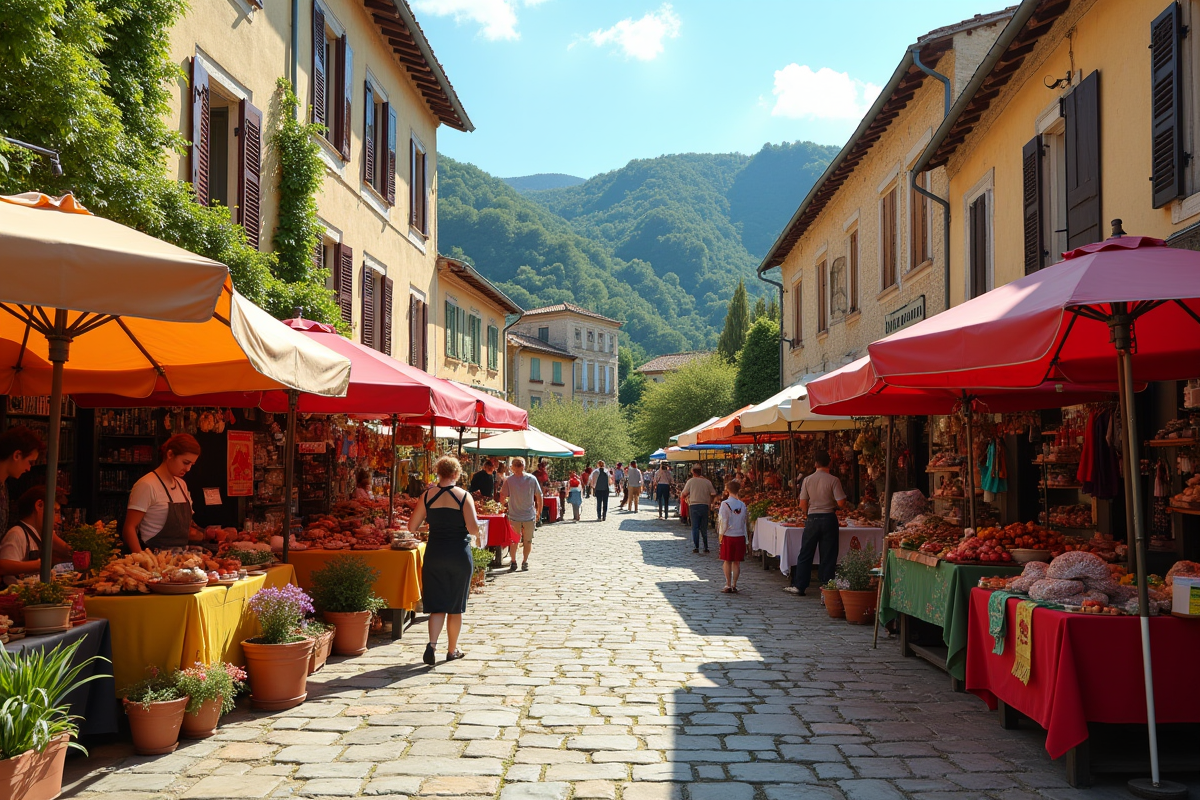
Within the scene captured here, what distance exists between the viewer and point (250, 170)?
490 inches

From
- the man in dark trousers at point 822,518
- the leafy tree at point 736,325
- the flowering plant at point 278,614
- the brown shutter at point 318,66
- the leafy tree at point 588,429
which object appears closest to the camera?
the flowering plant at point 278,614

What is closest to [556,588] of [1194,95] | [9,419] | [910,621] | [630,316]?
[910,621]

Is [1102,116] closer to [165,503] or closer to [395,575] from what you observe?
[395,575]

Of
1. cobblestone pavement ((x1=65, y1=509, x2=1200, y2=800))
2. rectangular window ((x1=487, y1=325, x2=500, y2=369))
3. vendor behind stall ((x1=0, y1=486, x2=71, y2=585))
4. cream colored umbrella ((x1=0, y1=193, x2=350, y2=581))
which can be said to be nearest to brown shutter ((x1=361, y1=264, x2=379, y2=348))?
cobblestone pavement ((x1=65, y1=509, x2=1200, y2=800))

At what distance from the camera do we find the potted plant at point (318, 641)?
6.93 m

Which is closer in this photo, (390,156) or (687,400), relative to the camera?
(390,156)

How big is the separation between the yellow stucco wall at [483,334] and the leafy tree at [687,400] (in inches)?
674

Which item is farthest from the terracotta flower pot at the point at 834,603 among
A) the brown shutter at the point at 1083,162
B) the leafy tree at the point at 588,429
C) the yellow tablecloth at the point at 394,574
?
the leafy tree at the point at 588,429

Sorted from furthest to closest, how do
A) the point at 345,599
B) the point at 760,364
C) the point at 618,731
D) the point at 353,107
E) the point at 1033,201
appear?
1. the point at 760,364
2. the point at 353,107
3. the point at 1033,201
4. the point at 345,599
5. the point at 618,731

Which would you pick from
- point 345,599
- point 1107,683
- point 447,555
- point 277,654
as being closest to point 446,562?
point 447,555

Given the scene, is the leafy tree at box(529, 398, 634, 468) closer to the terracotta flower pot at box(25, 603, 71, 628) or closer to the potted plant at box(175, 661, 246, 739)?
the potted plant at box(175, 661, 246, 739)

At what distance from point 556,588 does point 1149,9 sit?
9.40m

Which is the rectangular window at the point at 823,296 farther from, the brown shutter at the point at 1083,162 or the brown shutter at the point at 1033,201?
the brown shutter at the point at 1083,162

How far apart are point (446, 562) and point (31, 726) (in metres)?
4.02
